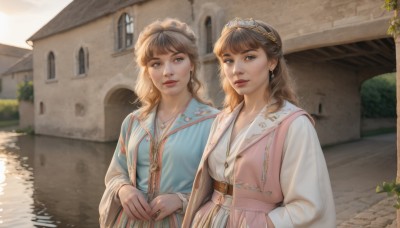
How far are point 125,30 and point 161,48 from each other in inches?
531

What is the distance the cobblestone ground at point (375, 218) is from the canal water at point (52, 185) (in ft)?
12.1

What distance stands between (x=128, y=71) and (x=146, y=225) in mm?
12967

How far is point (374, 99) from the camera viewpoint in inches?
706

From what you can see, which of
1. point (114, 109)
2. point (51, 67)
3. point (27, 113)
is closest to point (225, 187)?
point (114, 109)

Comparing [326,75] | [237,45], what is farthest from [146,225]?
[326,75]

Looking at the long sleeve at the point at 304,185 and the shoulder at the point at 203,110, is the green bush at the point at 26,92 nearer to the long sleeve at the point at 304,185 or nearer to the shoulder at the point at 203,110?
the shoulder at the point at 203,110

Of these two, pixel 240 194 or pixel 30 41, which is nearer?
pixel 240 194

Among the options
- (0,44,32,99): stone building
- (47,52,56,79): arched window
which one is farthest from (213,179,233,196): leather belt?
(0,44,32,99): stone building

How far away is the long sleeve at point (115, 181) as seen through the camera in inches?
80.7

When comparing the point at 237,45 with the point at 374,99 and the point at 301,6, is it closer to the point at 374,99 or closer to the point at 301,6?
the point at 301,6

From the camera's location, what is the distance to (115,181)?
2.11 meters

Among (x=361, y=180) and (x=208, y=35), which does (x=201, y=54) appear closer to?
(x=208, y=35)

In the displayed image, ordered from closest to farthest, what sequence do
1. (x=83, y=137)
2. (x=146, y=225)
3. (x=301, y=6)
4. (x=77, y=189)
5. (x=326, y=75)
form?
(x=146, y=225) → (x=77, y=189) → (x=301, y=6) → (x=326, y=75) → (x=83, y=137)

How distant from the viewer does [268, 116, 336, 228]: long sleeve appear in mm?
1339
